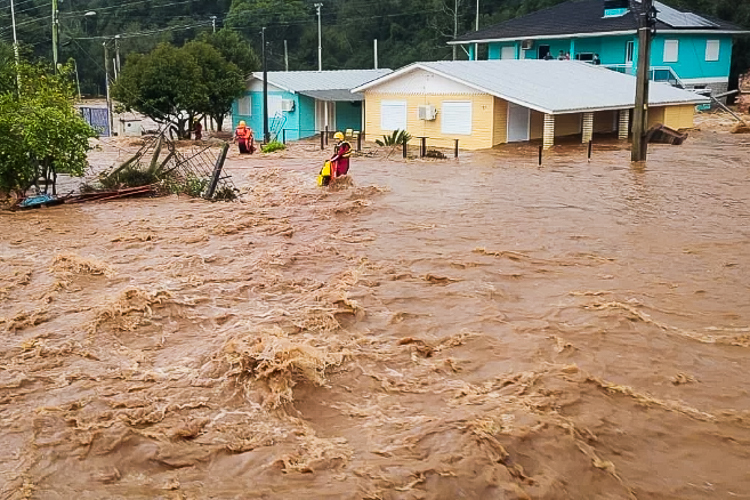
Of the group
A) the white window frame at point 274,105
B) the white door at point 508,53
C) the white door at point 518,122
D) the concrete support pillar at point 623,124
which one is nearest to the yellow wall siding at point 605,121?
the concrete support pillar at point 623,124

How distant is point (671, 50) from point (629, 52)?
9.23 ft

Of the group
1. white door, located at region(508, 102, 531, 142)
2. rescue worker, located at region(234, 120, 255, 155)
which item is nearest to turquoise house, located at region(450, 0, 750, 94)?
white door, located at region(508, 102, 531, 142)

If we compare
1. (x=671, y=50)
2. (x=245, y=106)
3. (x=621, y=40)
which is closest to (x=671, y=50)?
(x=671, y=50)

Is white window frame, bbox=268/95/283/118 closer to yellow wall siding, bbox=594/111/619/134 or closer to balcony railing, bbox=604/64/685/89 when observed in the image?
yellow wall siding, bbox=594/111/619/134

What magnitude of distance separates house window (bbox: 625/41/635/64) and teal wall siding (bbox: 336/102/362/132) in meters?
14.7

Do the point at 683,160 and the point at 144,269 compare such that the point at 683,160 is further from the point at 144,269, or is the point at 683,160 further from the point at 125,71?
the point at 125,71

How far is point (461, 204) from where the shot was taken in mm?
17766

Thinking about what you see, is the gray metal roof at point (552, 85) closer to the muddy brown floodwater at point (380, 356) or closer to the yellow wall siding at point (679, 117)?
the yellow wall siding at point (679, 117)

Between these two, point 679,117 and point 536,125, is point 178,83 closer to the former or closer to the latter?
point 536,125

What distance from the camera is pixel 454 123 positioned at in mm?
31953

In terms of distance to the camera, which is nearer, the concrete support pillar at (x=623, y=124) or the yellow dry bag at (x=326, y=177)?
the yellow dry bag at (x=326, y=177)

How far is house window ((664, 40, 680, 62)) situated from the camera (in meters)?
44.1

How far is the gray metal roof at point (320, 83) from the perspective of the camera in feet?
127

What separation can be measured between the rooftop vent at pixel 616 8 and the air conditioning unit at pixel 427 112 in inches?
696
